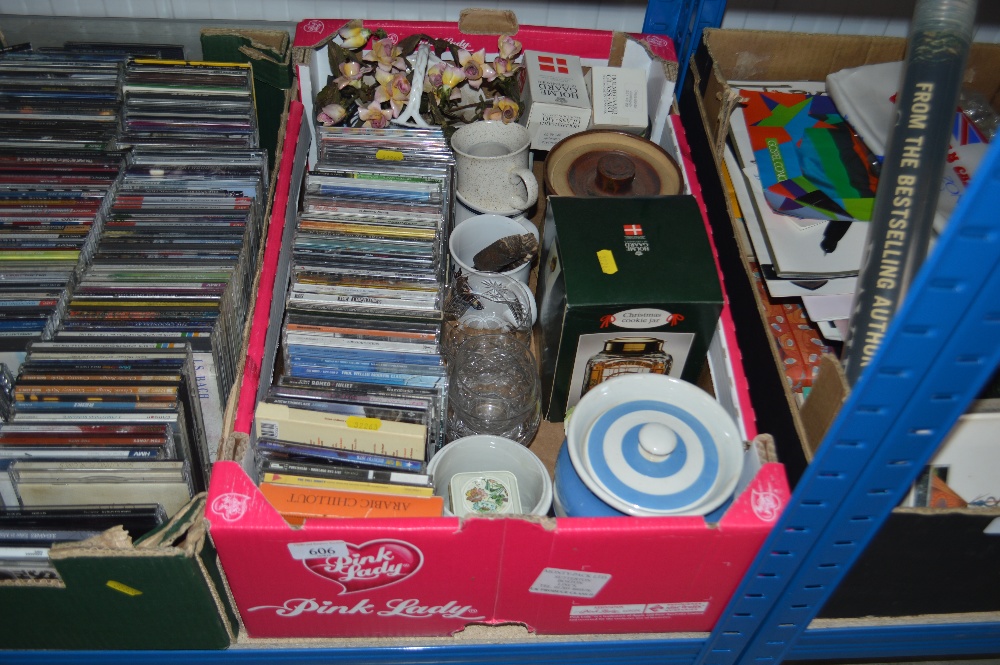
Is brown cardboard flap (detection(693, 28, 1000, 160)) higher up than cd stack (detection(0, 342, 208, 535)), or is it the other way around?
brown cardboard flap (detection(693, 28, 1000, 160))

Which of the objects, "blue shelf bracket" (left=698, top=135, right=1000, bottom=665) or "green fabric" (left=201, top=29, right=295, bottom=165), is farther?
"green fabric" (left=201, top=29, right=295, bottom=165)

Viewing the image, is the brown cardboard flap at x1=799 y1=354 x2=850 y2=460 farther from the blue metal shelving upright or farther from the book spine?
the book spine

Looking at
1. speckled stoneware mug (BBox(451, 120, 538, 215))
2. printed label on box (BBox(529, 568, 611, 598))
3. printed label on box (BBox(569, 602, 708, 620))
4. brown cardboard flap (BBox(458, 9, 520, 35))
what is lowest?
printed label on box (BBox(569, 602, 708, 620))

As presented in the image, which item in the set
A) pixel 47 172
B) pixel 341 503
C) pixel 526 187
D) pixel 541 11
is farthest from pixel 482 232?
pixel 541 11

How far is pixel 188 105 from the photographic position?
1.32 metres

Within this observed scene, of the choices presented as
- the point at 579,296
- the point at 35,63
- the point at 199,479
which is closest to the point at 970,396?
the point at 579,296

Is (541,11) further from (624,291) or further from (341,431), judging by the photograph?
(341,431)

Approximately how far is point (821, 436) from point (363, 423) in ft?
1.82

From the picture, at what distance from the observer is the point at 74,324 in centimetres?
104

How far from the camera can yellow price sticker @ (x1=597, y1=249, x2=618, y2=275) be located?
1029 mm

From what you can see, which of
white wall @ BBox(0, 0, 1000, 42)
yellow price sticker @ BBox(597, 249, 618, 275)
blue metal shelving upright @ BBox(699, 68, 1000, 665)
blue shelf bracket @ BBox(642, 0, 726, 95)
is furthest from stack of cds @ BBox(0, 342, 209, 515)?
white wall @ BBox(0, 0, 1000, 42)

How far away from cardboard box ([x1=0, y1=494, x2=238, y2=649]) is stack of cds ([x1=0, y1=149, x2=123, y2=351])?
0.37 meters

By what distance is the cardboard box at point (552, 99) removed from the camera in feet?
4.50

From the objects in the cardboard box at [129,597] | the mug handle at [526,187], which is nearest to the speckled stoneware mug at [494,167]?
the mug handle at [526,187]
